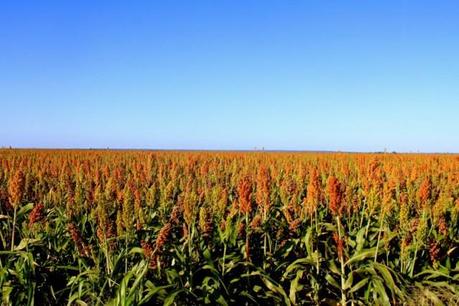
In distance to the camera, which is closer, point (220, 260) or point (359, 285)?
point (359, 285)

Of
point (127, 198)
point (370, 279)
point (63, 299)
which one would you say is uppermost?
point (127, 198)

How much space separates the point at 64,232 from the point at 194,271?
5.09 ft

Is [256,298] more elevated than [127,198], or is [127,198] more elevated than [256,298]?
[127,198]

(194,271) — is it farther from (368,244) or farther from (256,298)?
(368,244)

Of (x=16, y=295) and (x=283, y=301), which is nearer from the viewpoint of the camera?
(x=16, y=295)

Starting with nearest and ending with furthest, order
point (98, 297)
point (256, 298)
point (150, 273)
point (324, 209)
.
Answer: point (98, 297)
point (150, 273)
point (256, 298)
point (324, 209)

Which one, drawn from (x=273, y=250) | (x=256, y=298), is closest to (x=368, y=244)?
(x=273, y=250)

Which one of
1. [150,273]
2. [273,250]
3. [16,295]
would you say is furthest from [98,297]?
[273,250]

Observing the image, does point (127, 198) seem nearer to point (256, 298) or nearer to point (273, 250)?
point (256, 298)

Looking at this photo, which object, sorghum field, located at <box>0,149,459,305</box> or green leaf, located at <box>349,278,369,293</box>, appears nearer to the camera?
sorghum field, located at <box>0,149,459,305</box>

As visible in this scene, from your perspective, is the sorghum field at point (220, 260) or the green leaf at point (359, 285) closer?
the sorghum field at point (220, 260)

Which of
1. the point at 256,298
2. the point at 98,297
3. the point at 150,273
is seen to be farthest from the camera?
the point at 256,298

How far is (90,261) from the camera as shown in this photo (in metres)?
3.89

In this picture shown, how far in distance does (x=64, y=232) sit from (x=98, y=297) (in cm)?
139
